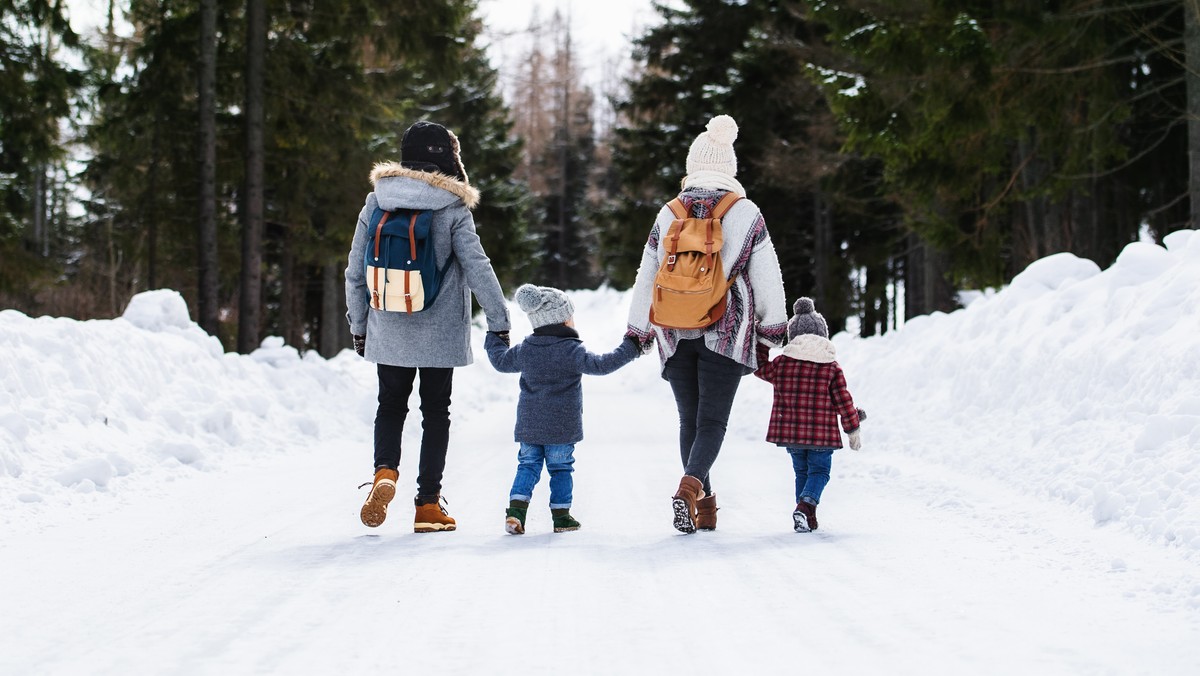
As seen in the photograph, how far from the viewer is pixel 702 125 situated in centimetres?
2531

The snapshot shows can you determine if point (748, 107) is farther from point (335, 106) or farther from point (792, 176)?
point (335, 106)

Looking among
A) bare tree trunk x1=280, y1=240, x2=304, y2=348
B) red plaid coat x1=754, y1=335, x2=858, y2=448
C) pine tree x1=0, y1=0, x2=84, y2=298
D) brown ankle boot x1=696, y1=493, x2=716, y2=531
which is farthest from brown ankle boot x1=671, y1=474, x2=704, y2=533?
bare tree trunk x1=280, y1=240, x2=304, y2=348

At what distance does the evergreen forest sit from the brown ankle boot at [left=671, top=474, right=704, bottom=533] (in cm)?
779

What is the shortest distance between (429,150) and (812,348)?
7.72 feet

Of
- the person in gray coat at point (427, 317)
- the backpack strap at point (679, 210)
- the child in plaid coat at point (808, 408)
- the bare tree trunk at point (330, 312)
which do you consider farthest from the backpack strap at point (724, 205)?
the bare tree trunk at point (330, 312)

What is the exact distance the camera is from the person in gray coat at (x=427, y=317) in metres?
5.43

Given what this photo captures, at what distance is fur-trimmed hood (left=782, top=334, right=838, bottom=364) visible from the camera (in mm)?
5633

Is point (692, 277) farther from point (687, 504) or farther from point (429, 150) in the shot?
point (429, 150)

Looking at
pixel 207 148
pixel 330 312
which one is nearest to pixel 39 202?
pixel 330 312

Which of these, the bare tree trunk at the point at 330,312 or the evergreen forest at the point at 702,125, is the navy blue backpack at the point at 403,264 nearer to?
the evergreen forest at the point at 702,125

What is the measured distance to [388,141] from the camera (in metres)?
20.1

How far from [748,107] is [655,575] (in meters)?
20.7

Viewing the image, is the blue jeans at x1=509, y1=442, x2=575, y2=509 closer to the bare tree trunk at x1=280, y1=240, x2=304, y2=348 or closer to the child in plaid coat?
A: the child in plaid coat

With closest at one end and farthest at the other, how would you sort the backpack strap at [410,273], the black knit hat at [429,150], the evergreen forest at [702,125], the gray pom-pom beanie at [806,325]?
the backpack strap at [410,273]
the black knit hat at [429,150]
the gray pom-pom beanie at [806,325]
the evergreen forest at [702,125]
